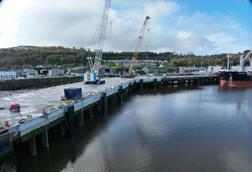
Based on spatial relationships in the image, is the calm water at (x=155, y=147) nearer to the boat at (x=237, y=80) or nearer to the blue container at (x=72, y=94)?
the blue container at (x=72, y=94)

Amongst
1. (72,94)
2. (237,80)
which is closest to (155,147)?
(72,94)

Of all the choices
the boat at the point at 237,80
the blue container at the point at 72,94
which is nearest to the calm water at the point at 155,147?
the blue container at the point at 72,94

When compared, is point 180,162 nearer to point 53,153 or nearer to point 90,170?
point 90,170

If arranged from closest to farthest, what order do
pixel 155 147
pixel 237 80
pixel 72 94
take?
pixel 155 147, pixel 72 94, pixel 237 80

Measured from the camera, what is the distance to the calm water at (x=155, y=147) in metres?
17.3

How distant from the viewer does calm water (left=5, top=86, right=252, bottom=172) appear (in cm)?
1727

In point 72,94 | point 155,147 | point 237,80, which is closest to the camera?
point 155,147

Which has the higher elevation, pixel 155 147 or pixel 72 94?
pixel 72 94

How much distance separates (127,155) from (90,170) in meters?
3.17

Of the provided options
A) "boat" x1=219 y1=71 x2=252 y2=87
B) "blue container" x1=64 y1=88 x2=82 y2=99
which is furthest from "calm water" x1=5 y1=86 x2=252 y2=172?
"boat" x1=219 y1=71 x2=252 y2=87

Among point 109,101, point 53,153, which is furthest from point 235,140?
point 109,101

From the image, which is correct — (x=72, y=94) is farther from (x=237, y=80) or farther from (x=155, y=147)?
(x=237, y=80)

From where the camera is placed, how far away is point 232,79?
8256cm

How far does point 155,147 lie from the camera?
20.8 metres
